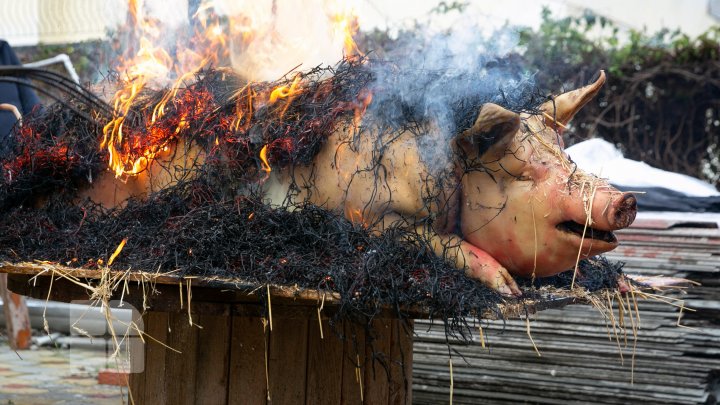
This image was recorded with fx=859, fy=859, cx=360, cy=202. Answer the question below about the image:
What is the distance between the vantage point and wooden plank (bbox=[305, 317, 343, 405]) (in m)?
3.89

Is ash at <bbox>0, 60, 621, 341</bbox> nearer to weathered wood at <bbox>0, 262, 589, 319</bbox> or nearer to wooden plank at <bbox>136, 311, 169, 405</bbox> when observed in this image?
weathered wood at <bbox>0, 262, 589, 319</bbox>

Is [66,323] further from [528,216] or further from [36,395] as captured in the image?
[528,216]

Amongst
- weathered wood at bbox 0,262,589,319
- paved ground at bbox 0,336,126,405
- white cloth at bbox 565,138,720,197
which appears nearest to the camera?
weathered wood at bbox 0,262,589,319

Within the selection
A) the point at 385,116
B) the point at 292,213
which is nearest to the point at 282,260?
the point at 292,213

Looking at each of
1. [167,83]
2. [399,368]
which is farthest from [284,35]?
[399,368]

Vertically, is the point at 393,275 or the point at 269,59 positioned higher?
the point at 269,59

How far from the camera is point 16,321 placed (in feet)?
26.9

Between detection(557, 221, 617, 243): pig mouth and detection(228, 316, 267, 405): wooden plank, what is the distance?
1436 millimetres

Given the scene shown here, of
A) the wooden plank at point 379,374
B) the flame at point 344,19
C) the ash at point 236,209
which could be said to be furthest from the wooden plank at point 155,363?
the flame at point 344,19

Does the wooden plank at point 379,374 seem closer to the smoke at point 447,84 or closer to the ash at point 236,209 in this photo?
the ash at point 236,209

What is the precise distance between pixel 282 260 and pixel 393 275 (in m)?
0.45

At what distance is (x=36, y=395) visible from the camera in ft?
22.8

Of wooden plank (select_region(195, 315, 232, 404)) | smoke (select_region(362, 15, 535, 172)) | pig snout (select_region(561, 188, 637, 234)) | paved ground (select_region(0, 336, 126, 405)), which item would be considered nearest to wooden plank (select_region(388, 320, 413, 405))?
wooden plank (select_region(195, 315, 232, 404))

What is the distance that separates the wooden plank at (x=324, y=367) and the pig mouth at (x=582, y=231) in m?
1.13
